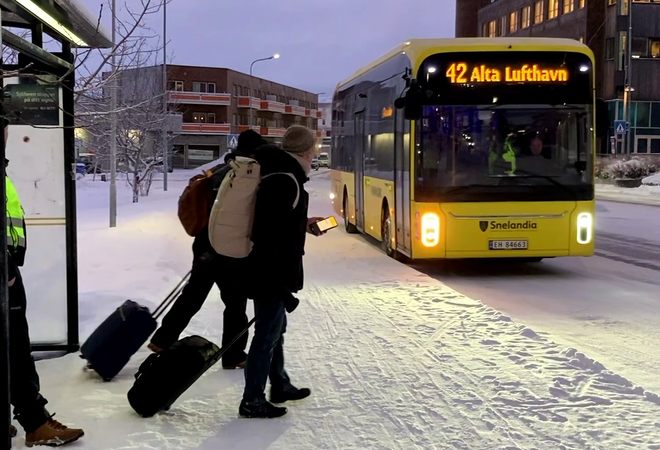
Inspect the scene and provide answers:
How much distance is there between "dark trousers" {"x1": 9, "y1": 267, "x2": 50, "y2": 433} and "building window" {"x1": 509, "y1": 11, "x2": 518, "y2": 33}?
230ft

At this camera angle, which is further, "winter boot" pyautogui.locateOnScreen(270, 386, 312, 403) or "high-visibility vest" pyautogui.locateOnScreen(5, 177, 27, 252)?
"winter boot" pyautogui.locateOnScreen(270, 386, 312, 403)

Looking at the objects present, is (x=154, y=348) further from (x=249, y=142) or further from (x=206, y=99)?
(x=206, y=99)

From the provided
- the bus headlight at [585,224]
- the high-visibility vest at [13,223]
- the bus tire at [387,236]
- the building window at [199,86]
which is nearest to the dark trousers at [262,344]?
the high-visibility vest at [13,223]

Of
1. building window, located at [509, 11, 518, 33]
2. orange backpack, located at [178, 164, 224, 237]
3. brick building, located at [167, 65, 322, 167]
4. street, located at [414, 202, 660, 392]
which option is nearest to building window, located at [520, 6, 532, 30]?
building window, located at [509, 11, 518, 33]

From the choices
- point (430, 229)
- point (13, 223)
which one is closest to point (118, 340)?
point (13, 223)

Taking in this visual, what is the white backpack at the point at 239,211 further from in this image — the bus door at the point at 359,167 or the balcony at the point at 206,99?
the balcony at the point at 206,99

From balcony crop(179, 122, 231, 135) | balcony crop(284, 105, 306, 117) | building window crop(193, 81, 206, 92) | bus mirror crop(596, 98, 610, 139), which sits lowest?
bus mirror crop(596, 98, 610, 139)

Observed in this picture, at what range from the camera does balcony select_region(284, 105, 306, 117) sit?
102m

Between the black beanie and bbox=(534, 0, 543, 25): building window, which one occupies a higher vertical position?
bbox=(534, 0, 543, 25): building window

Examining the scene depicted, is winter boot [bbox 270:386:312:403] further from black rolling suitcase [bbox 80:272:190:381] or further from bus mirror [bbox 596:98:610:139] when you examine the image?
bus mirror [bbox 596:98:610:139]

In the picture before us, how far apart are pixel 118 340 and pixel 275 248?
6.12 feet

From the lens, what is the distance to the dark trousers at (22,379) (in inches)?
179

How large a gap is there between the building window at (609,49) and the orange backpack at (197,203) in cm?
5540

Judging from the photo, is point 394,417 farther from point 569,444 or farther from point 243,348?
point 243,348
